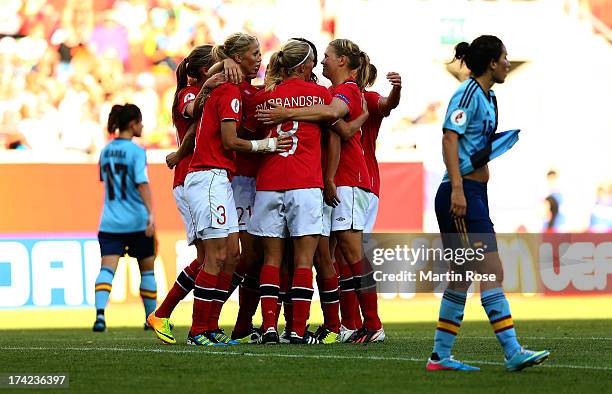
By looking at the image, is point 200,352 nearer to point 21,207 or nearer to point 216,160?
point 216,160

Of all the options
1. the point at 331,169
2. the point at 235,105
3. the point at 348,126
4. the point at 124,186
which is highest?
the point at 235,105

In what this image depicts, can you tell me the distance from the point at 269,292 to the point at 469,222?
2.25 metres

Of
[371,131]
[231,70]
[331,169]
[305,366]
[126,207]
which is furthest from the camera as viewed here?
[126,207]

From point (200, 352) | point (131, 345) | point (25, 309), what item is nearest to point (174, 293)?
point (131, 345)

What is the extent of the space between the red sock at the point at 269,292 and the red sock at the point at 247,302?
0.62 meters

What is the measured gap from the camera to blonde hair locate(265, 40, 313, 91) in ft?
29.2

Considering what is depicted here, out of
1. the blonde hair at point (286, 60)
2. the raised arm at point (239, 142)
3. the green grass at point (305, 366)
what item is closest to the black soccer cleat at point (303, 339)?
the green grass at point (305, 366)

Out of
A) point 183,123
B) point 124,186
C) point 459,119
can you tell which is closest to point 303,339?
point 183,123

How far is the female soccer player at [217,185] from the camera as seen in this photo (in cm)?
855

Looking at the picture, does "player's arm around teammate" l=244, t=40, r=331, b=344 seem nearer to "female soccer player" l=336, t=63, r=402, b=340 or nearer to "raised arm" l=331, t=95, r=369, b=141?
"raised arm" l=331, t=95, r=369, b=141

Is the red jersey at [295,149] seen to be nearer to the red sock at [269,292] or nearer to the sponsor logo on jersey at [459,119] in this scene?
the red sock at [269,292]

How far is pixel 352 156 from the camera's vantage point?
9383 mm

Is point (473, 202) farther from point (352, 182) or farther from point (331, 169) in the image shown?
point (352, 182)

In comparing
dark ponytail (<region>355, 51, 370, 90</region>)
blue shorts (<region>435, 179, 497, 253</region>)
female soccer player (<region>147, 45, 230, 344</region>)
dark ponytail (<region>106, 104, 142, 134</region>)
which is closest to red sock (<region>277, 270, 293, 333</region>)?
female soccer player (<region>147, 45, 230, 344</region>)
